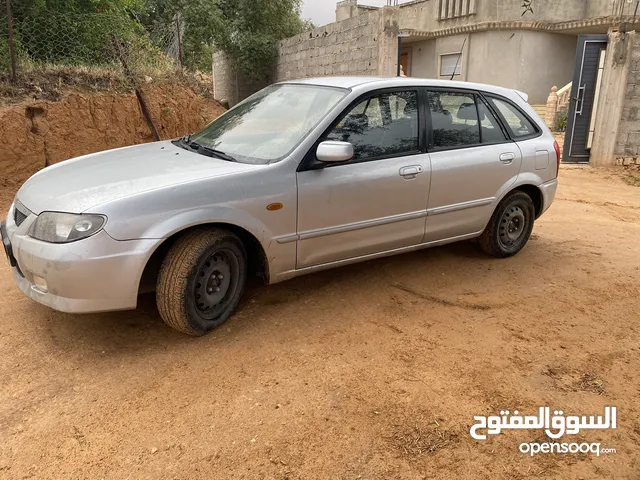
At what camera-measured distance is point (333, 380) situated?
304 cm

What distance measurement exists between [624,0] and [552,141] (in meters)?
17.8

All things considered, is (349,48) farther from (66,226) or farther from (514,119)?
(66,226)

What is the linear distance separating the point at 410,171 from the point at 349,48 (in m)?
9.99

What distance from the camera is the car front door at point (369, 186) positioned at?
3693 mm

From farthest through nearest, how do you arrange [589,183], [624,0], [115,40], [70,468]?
[624,0]
[589,183]
[115,40]
[70,468]

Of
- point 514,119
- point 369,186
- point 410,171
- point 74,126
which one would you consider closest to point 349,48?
point 74,126

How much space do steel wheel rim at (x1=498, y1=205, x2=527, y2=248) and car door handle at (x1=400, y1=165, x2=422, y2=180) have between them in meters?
1.28

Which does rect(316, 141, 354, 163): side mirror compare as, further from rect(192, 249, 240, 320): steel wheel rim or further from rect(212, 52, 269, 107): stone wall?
rect(212, 52, 269, 107): stone wall

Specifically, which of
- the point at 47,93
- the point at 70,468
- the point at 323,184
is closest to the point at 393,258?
the point at 323,184

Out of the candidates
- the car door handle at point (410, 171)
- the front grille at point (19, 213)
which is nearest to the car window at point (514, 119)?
the car door handle at point (410, 171)

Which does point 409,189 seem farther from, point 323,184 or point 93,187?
point 93,187

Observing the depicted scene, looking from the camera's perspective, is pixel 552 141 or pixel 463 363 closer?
pixel 463 363

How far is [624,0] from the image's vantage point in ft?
61.5

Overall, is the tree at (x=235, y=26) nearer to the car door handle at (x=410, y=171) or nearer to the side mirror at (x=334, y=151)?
the car door handle at (x=410, y=171)
